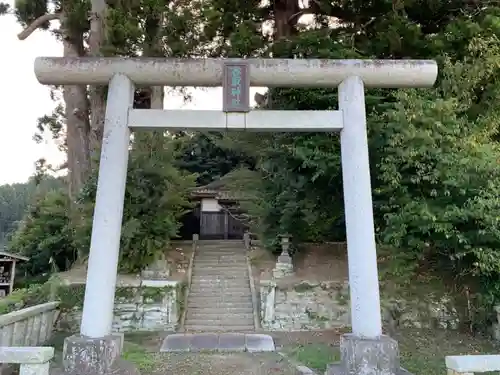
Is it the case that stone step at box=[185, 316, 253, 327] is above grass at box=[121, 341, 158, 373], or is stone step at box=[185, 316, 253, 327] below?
above

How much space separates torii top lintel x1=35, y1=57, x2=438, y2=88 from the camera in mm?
5770

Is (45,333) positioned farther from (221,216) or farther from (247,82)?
(221,216)

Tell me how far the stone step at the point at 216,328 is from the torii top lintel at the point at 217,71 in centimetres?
611

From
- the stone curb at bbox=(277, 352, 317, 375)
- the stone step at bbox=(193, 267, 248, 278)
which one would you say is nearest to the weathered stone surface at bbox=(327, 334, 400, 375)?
the stone curb at bbox=(277, 352, 317, 375)

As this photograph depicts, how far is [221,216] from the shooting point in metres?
18.5

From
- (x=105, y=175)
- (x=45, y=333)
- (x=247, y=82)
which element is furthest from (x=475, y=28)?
(x=45, y=333)

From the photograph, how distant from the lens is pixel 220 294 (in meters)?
11.3

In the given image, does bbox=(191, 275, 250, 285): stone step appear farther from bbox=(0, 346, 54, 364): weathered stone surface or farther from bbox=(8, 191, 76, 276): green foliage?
bbox=(0, 346, 54, 364): weathered stone surface

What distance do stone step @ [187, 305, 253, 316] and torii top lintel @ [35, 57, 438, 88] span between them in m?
6.46

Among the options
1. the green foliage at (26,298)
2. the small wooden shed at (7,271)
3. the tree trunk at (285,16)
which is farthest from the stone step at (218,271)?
the tree trunk at (285,16)

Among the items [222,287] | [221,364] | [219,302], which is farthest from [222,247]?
[221,364]

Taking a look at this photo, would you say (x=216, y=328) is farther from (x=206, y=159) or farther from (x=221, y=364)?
(x=206, y=159)

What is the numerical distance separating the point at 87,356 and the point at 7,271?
36.9 ft

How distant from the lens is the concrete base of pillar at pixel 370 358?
4.89m
